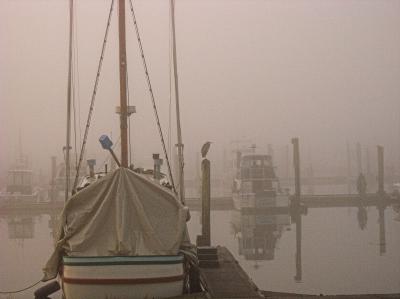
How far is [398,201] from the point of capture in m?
55.3

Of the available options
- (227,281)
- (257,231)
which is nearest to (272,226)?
(257,231)

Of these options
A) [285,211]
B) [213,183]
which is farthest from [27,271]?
[213,183]

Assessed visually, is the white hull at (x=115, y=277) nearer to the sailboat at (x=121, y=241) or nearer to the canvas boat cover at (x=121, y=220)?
the sailboat at (x=121, y=241)

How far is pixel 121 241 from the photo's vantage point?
946cm

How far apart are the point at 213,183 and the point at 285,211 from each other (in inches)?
2592

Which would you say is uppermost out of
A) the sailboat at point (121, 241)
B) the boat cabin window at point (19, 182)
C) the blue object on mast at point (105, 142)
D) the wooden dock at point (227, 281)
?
the blue object on mast at point (105, 142)

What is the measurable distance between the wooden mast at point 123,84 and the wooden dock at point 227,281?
11.0 feet

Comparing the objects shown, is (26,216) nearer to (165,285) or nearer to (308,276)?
(308,276)

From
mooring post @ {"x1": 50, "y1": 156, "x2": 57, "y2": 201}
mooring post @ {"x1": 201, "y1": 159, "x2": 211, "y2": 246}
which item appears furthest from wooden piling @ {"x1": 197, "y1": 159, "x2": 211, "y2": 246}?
mooring post @ {"x1": 50, "y1": 156, "x2": 57, "y2": 201}

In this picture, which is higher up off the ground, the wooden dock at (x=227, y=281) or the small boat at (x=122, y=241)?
the small boat at (x=122, y=241)

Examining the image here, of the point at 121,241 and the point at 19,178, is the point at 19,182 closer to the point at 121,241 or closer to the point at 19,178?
the point at 19,178

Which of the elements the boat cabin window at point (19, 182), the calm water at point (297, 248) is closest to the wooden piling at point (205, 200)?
the calm water at point (297, 248)

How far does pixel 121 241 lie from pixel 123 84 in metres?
3.18

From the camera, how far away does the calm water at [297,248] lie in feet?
67.3
